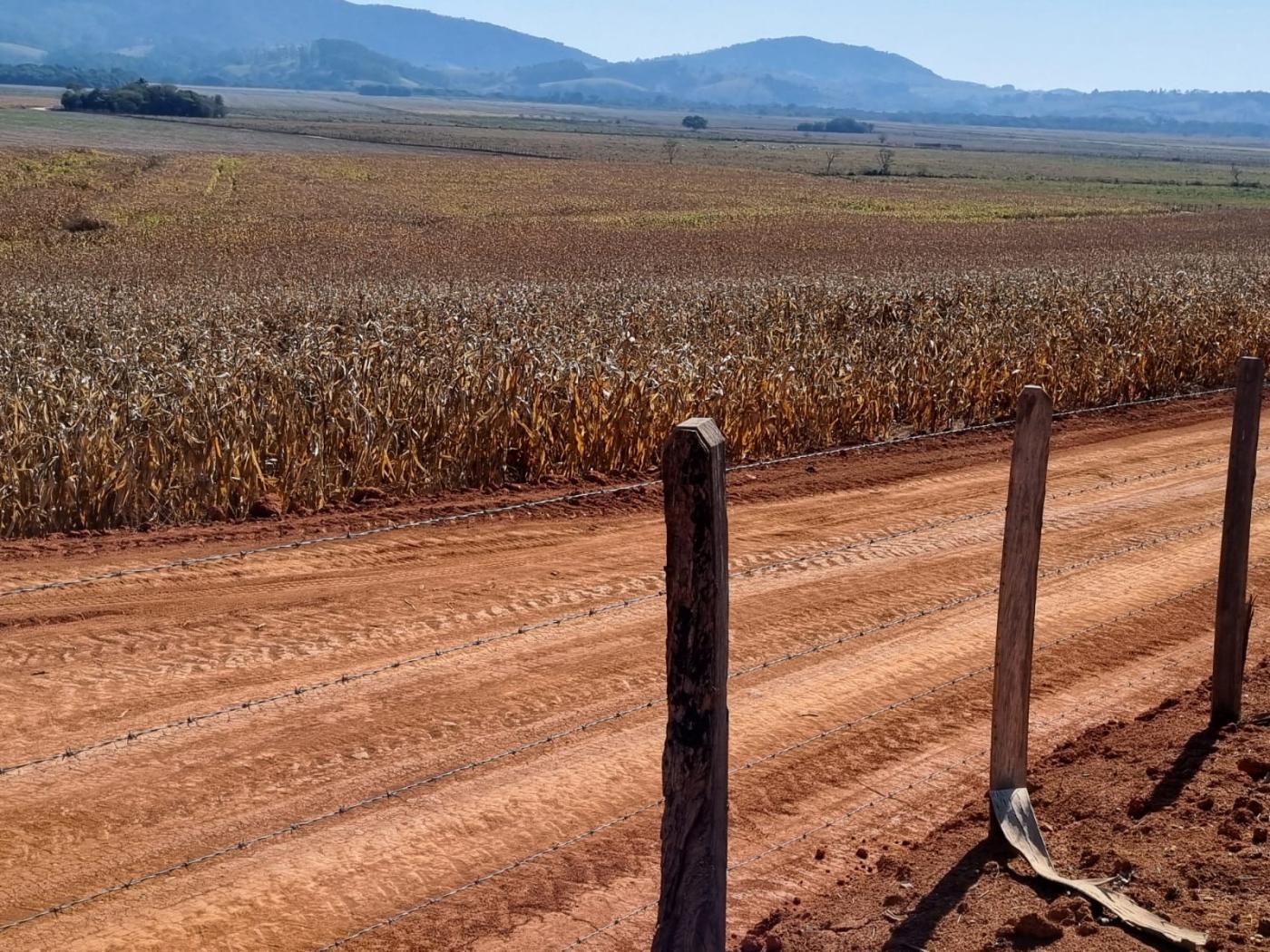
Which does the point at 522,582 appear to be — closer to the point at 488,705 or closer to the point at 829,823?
the point at 488,705

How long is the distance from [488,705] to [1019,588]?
9.47ft

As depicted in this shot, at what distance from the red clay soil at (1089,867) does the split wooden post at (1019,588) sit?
1.31 ft

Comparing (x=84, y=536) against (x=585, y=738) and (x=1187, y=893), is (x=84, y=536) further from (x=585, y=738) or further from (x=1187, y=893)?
(x=1187, y=893)

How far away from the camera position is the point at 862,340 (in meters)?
17.4

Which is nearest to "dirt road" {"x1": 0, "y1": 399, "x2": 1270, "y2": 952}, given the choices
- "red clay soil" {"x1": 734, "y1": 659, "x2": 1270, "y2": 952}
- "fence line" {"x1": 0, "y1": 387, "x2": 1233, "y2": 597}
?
"fence line" {"x1": 0, "y1": 387, "x2": 1233, "y2": 597}

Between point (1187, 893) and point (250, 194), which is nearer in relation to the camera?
point (1187, 893)

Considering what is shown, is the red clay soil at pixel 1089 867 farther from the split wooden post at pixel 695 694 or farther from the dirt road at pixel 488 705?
the split wooden post at pixel 695 694

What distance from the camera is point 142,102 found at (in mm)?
149750

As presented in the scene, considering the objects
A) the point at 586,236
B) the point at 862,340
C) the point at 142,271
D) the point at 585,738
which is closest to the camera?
the point at 585,738

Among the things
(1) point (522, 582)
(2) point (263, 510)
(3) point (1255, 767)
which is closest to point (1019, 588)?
(3) point (1255, 767)

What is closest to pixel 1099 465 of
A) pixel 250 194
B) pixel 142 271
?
pixel 142 271

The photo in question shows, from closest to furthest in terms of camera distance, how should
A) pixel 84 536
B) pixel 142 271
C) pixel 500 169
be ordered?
pixel 84 536
pixel 142 271
pixel 500 169

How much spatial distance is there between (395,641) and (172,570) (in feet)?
6.40

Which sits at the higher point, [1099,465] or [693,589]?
[693,589]
